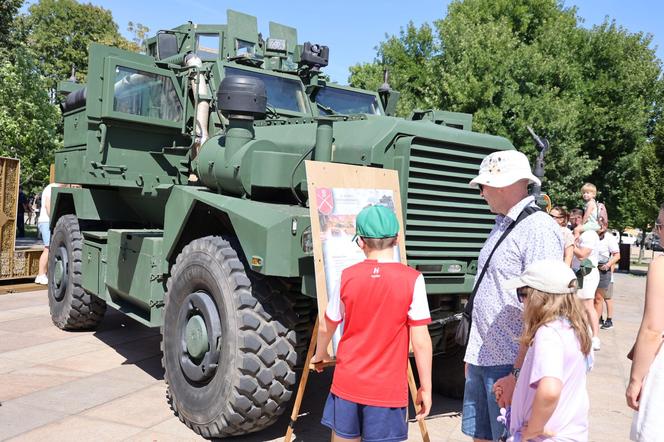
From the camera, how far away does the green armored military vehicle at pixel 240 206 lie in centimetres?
412

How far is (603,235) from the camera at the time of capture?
972 centimetres

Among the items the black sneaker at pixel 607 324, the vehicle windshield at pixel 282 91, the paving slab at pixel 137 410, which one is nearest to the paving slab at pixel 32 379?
the paving slab at pixel 137 410

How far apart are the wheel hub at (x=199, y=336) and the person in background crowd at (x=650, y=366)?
2.58 meters

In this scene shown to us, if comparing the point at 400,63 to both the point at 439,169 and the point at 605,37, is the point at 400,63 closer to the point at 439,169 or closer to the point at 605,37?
the point at 605,37

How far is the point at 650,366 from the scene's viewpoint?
2.61 m

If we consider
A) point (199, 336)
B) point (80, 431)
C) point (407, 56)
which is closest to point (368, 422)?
point (199, 336)

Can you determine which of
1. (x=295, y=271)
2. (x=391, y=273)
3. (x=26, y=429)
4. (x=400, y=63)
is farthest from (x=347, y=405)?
(x=400, y=63)

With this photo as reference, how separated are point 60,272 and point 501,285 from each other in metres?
6.11

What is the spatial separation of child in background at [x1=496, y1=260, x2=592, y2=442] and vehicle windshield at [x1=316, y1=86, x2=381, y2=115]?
4.22m

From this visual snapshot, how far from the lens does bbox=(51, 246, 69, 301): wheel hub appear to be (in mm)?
7480

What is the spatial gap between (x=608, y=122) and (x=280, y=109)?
22531 millimetres

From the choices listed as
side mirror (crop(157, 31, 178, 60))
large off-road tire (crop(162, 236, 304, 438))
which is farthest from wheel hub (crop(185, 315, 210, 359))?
side mirror (crop(157, 31, 178, 60))

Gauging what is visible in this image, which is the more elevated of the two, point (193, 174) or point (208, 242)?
point (193, 174)

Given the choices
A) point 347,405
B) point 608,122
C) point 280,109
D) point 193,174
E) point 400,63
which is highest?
point 400,63
